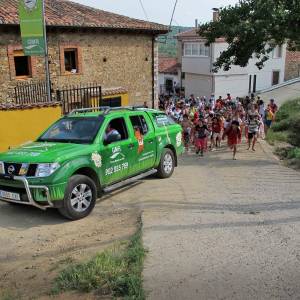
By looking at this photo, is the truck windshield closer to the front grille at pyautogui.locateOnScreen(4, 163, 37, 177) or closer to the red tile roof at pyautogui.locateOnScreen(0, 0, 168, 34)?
the front grille at pyautogui.locateOnScreen(4, 163, 37, 177)

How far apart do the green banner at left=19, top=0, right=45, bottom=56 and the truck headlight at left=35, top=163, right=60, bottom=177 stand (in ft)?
20.5

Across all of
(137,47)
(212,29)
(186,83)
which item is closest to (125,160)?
(212,29)

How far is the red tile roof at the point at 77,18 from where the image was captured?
1705cm

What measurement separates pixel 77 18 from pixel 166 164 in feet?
38.2

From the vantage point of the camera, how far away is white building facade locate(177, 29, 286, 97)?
125 feet

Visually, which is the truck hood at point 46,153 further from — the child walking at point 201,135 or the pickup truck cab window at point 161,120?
the child walking at point 201,135

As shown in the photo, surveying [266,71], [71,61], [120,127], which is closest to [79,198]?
[120,127]

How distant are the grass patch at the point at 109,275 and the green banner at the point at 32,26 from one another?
8300 mm

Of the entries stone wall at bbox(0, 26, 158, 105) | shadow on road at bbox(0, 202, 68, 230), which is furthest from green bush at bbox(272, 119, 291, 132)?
shadow on road at bbox(0, 202, 68, 230)

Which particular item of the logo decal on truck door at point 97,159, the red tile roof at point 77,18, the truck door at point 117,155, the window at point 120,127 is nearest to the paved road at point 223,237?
the truck door at point 117,155

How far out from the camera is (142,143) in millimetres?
8977

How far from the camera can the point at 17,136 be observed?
11.4 m

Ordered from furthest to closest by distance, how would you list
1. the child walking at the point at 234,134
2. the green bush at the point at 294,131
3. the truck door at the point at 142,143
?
the green bush at the point at 294,131 → the child walking at the point at 234,134 → the truck door at the point at 142,143

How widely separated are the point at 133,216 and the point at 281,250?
8.72ft
